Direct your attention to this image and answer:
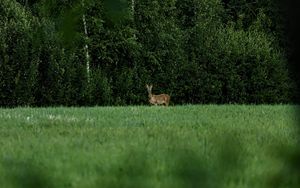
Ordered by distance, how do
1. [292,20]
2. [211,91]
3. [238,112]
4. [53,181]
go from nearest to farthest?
1. [292,20]
2. [53,181]
3. [238,112]
4. [211,91]

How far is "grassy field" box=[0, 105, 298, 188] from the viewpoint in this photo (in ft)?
3.24

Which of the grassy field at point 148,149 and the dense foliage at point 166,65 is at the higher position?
the dense foliage at point 166,65

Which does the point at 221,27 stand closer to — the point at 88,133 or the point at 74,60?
the point at 74,60

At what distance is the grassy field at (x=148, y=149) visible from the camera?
0.99 m

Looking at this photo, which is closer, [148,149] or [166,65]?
[148,149]

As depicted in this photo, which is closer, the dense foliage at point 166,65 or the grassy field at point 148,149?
the grassy field at point 148,149

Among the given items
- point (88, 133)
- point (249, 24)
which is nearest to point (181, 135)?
point (88, 133)

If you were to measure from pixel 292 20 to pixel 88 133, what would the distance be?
788cm

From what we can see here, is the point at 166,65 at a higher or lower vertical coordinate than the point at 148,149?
higher

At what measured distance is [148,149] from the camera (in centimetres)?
628

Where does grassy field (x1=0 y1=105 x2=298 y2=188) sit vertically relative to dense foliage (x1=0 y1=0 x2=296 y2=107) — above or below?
below

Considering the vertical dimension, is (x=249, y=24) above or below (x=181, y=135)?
above

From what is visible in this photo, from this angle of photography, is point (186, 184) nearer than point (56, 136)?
Yes

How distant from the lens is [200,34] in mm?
21750
